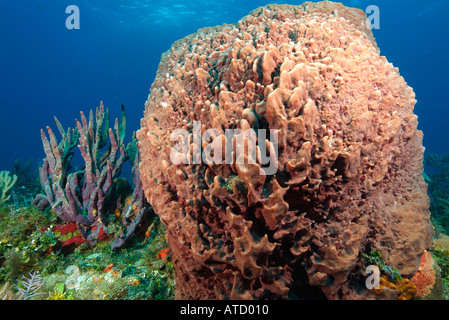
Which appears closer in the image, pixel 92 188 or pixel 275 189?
pixel 275 189

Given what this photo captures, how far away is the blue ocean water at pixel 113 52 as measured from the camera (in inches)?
1409

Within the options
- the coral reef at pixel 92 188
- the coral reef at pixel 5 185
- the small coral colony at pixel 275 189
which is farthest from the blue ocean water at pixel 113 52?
the small coral colony at pixel 275 189

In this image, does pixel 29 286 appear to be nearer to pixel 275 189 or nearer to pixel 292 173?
pixel 275 189

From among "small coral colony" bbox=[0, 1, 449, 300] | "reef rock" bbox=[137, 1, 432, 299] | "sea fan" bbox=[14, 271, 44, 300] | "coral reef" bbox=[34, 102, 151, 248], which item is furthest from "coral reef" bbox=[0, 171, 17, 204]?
"reef rock" bbox=[137, 1, 432, 299]

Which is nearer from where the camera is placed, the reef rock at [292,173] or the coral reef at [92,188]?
the reef rock at [292,173]

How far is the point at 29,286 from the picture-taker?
2795mm

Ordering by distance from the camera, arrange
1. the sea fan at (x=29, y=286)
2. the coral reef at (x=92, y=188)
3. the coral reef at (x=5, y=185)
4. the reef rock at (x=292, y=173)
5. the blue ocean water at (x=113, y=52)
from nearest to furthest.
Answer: the reef rock at (x=292, y=173) < the sea fan at (x=29, y=286) < the coral reef at (x=92, y=188) < the coral reef at (x=5, y=185) < the blue ocean water at (x=113, y=52)

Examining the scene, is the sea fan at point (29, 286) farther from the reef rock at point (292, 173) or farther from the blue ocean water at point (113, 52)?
the blue ocean water at point (113, 52)

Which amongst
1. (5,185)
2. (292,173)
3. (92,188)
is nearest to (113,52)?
(5,185)

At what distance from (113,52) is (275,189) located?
88758 mm

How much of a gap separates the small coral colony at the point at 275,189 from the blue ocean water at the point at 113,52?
97.7ft

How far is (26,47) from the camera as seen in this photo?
2537 inches

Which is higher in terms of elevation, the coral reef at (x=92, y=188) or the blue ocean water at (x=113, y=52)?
the blue ocean water at (x=113, y=52)
